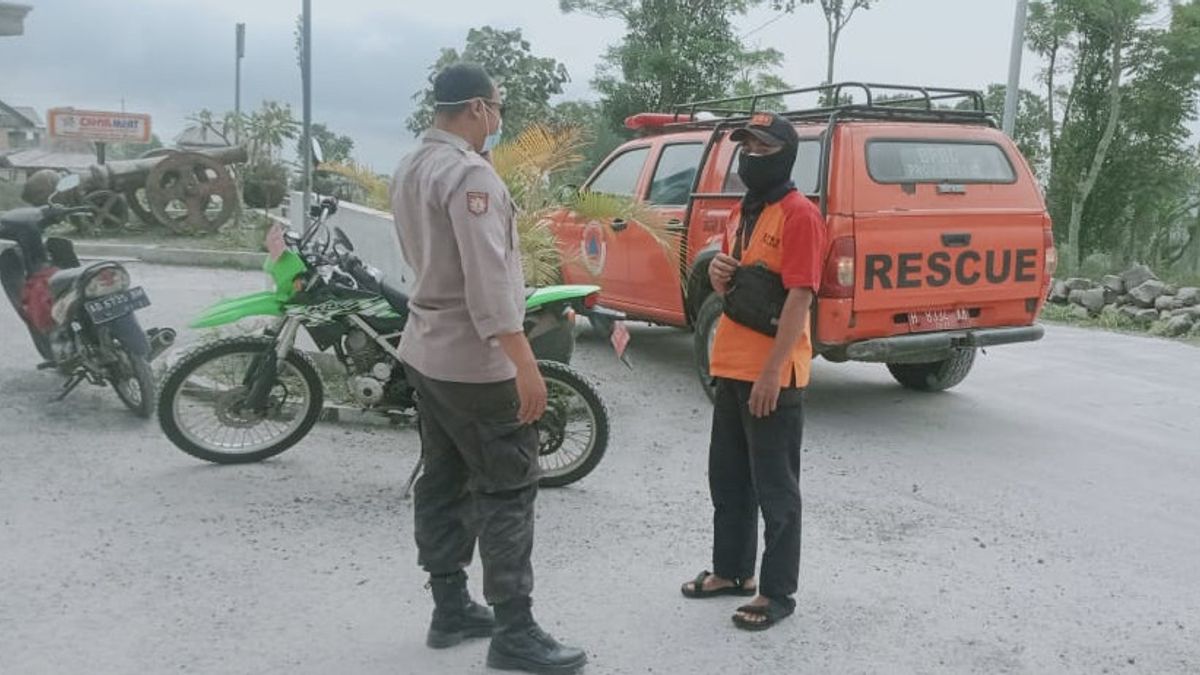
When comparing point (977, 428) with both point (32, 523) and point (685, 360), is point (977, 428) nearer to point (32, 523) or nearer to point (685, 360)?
point (685, 360)

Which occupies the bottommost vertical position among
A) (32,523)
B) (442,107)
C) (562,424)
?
(32,523)

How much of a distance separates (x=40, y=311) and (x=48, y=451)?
4.33ft

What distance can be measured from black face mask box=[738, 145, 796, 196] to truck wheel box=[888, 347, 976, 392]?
4.06 metres

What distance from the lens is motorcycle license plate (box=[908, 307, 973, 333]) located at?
609cm

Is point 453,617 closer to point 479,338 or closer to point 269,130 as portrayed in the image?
point 479,338

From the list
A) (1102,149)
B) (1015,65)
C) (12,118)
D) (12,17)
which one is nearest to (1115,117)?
(1102,149)

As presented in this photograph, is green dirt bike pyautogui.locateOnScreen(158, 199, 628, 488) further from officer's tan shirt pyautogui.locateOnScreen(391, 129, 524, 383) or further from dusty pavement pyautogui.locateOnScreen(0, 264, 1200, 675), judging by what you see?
officer's tan shirt pyautogui.locateOnScreen(391, 129, 524, 383)

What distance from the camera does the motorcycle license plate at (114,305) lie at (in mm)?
5582

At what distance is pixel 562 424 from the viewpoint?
4969 mm

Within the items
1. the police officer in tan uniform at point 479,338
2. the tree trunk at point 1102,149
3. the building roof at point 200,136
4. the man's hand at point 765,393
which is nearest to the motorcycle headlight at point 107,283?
the police officer in tan uniform at point 479,338

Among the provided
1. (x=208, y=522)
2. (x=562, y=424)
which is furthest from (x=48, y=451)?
(x=562, y=424)

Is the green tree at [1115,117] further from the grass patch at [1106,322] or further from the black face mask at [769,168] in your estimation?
the black face mask at [769,168]

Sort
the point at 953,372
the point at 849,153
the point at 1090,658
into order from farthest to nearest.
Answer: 1. the point at 953,372
2. the point at 849,153
3. the point at 1090,658

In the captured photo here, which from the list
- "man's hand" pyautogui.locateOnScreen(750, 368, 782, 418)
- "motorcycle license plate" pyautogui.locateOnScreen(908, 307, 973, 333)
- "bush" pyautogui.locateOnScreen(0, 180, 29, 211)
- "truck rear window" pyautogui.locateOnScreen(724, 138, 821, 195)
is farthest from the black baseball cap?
"bush" pyautogui.locateOnScreen(0, 180, 29, 211)
